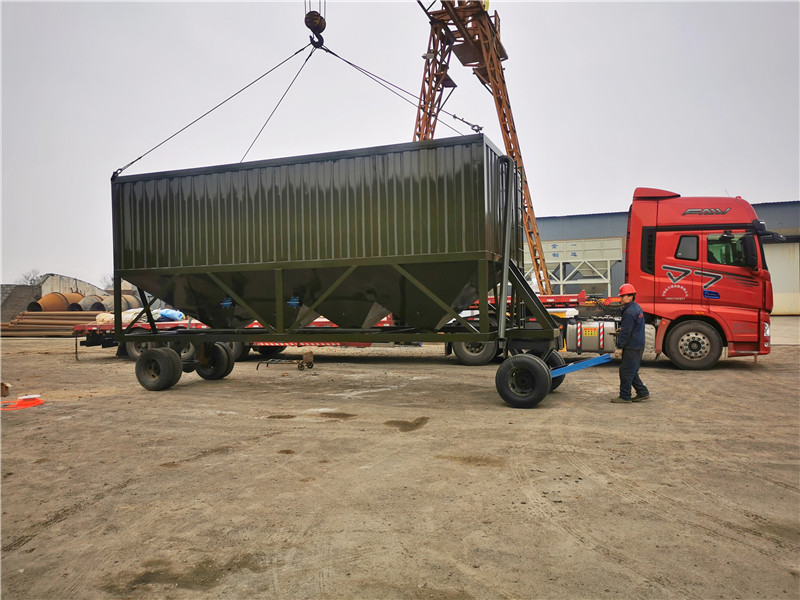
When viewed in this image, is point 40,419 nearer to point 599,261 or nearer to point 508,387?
point 508,387

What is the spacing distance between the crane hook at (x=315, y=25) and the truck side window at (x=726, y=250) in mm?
8623

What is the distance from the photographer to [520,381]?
7.68 meters

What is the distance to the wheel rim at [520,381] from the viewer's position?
24.9 feet

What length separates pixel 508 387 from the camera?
299 inches

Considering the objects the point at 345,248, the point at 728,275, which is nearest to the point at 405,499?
the point at 345,248

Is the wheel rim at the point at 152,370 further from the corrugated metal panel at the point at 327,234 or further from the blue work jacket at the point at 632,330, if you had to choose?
the blue work jacket at the point at 632,330

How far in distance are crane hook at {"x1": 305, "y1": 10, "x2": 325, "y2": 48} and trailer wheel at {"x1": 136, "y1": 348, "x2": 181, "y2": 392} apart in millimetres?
6128

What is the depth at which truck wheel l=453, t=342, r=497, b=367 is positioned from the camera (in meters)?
12.8

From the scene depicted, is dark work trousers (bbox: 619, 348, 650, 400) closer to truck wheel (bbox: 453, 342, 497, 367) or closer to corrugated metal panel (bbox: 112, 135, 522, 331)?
corrugated metal panel (bbox: 112, 135, 522, 331)

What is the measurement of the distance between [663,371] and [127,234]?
1108cm

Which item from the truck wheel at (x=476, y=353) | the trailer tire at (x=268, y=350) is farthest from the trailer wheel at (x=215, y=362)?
the truck wheel at (x=476, y=353)

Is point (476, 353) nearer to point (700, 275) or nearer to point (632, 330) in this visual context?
point (700, 275)

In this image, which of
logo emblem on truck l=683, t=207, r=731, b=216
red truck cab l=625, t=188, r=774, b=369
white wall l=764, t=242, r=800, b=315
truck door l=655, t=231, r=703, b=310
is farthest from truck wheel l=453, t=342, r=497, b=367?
white wall l=764, t=242, r=800, b=315

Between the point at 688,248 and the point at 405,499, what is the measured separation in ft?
31.5
